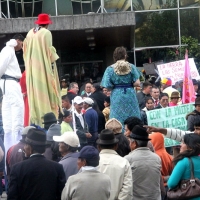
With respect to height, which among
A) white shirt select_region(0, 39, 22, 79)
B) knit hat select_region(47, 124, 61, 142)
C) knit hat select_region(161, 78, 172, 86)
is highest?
white shirt select_region(0, 39, 22, 79)

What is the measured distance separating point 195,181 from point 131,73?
13.4ft

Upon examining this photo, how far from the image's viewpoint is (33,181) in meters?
7.59

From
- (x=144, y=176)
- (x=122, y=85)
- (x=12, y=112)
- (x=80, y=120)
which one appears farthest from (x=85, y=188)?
(x=80, y=120)

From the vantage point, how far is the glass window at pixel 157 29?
2759 cm

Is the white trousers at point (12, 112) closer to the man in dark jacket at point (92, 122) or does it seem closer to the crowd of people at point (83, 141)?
the crowd of people at point (83, 141)

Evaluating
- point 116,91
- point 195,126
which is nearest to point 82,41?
point 116,91

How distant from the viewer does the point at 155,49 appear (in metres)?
27.6

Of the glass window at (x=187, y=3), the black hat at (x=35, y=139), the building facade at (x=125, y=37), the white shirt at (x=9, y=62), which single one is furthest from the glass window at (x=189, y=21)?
the black hat at (x=35, y=139)

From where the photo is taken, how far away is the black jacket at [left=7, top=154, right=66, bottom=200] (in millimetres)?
7578

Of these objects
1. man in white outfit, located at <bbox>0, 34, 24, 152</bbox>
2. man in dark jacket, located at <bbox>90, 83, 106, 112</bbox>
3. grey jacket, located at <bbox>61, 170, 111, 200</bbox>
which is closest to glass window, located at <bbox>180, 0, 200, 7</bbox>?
man in dark jacket, located at <bbox>90, 83, 106, 112</bbox>

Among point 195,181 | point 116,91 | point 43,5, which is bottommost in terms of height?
point 195,181

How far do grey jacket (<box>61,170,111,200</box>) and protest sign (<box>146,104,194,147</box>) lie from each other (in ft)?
13.3

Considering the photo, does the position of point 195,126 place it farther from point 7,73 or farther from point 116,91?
point 7,73

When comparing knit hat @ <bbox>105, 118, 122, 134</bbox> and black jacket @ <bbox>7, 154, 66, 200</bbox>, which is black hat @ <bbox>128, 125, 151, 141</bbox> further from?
black jacket @ <bbox>7, 154, 66, 200</bbox>
